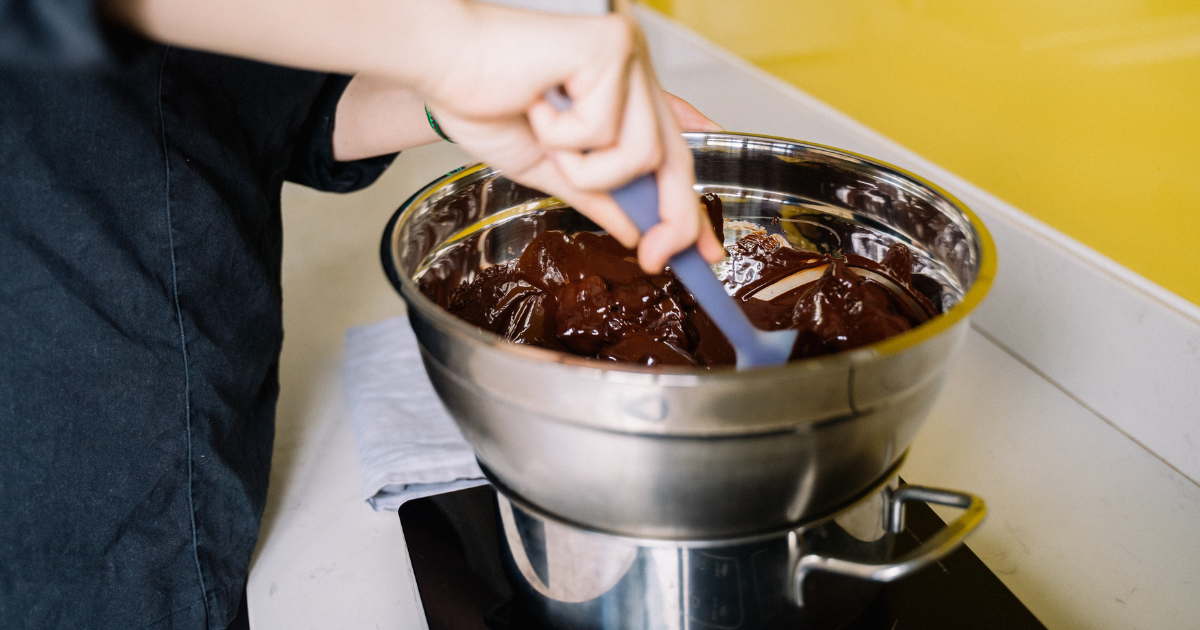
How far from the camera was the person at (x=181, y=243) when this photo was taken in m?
0.40

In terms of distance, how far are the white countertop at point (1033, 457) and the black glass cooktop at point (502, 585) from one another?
0.20 feet

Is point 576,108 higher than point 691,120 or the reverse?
higher

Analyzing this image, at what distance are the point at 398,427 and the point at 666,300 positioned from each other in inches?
15.5

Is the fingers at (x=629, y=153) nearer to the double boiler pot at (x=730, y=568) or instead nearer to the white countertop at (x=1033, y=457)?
the double boiler pot at (x=730, y=568)

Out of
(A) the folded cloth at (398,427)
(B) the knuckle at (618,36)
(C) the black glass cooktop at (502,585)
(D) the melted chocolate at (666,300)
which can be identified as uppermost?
(B) the knuckle at (618,36)

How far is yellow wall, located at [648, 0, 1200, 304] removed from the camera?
32.2 inches

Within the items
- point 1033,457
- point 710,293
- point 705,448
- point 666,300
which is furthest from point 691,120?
point 1033,457

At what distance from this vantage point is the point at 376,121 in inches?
36.1

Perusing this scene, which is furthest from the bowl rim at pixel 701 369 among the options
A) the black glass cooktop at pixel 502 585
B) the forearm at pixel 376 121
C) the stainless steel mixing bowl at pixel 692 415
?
the forearm at pixel 376 121

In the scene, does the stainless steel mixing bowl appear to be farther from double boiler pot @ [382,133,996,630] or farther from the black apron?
the black apron

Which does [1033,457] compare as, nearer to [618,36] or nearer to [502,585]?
[502,585]

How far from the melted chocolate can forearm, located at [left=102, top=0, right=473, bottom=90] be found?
0.23 m

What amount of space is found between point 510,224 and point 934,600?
439 mm

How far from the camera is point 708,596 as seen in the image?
487 mm
